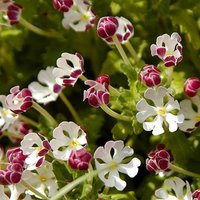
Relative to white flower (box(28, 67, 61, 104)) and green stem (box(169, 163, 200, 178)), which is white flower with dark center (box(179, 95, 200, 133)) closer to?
green stem (box(169, 163, 200, 178))

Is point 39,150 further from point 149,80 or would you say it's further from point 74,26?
point 74,26

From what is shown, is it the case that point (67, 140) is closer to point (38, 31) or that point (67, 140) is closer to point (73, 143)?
point (73, 143)

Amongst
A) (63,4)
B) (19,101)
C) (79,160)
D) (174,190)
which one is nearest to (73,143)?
(79,160)

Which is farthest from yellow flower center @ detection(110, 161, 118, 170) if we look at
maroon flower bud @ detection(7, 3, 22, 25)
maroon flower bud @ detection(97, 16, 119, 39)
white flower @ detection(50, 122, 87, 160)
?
maroon flower bud @ detection(7, 3, 22, 25)

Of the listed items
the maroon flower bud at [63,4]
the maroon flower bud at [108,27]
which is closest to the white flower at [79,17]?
the maroon flower bud at [63,4]

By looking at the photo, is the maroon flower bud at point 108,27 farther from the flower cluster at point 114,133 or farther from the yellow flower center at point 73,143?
the yellow flower center at point 73,143

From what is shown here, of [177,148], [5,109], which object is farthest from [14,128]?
[177,148]
